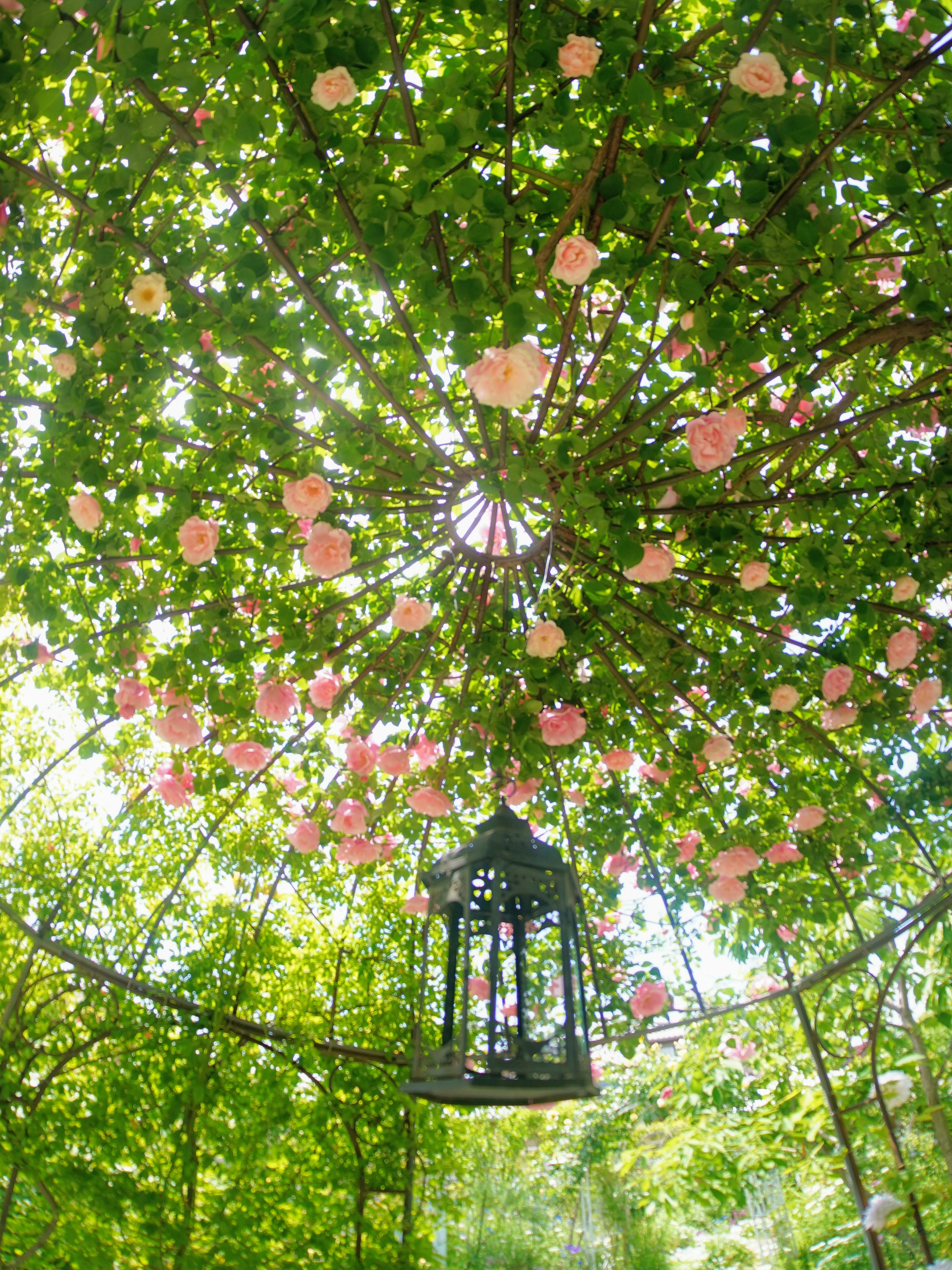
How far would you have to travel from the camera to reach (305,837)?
7.83 feet

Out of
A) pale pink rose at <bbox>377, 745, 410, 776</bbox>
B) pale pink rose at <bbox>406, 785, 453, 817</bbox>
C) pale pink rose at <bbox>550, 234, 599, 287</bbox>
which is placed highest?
pale pink rose at <bbox>550, 234, 599, 287</bbox>

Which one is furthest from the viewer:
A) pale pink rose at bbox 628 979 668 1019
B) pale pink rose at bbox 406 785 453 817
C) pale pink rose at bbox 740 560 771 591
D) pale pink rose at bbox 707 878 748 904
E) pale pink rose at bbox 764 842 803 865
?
pale pink rose at bbox 628 979 668 1019

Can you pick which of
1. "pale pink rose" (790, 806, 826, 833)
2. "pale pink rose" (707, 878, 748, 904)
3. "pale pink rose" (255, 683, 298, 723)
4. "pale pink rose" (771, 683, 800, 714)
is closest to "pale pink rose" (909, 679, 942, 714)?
"pale pink rose" (771, 683, 800, 714)

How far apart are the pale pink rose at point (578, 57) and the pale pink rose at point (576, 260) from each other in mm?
211

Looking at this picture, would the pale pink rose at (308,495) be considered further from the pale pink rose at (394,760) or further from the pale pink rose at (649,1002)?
the pale pink rose at (649,1002)

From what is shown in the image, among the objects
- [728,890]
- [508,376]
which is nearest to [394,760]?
[728,890]

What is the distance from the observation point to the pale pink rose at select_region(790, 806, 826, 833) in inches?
92.3

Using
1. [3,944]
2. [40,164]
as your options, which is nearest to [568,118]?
[40,164]

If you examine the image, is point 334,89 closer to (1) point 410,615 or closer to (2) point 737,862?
(1) point 410,615

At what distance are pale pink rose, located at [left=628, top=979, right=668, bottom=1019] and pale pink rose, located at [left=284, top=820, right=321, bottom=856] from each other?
1070 mm

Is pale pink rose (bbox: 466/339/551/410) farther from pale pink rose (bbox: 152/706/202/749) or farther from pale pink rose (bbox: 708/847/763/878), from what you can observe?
pale pink rose (bbox: 708/847/763/878)

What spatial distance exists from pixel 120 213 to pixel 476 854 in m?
1.31

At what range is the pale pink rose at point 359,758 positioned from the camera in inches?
92.1

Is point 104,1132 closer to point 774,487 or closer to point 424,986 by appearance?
point 424,986
